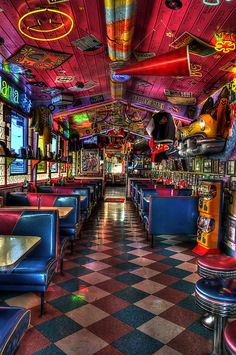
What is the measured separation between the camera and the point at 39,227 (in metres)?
3.22

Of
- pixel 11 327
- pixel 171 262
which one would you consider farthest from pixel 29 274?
pixel 171 262

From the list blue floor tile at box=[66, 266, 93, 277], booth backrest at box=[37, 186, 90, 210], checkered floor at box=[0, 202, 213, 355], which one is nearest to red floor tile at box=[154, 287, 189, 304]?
checkered floor at box=[0, 202, 213, 355]

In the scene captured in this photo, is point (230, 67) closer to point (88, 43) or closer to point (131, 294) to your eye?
point (88, 43)

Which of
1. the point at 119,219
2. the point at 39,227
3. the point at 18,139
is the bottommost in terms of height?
the point at 119,219

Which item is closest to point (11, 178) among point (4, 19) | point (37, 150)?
point (37, 150)

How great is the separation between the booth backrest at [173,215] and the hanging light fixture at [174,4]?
3159 mm

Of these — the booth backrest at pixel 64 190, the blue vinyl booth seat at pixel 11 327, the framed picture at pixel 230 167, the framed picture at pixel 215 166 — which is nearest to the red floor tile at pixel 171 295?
the blue vinyl booth seat at pixel 11 327

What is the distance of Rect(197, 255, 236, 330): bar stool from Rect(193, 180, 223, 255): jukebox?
7.07 feet

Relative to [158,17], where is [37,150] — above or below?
below

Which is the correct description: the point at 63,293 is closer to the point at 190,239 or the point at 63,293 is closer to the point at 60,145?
the point at 190,239

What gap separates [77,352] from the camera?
231cm

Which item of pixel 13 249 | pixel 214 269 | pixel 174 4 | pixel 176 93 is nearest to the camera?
pixel 13 249

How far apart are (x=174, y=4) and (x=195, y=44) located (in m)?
1.00

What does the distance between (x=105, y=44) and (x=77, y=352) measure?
4179mm
